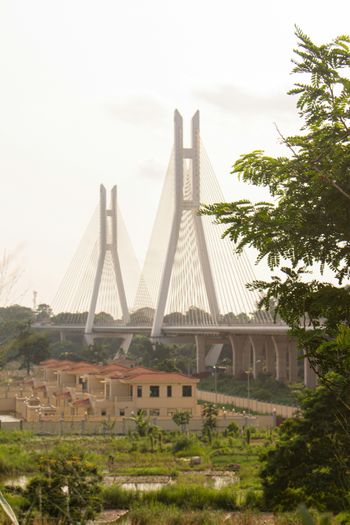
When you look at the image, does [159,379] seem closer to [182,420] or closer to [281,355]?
[182,420]

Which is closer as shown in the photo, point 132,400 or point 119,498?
point 119,498

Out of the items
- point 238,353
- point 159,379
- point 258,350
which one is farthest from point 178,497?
point 258,350

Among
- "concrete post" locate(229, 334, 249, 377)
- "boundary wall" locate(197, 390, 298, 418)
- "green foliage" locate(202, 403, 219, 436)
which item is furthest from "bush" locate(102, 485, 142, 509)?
"concrete post" locate(229, 334, 249, 377)

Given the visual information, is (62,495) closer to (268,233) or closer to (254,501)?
(254,501)

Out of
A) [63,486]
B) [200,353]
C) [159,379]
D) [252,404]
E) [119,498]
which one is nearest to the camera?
[63,486]

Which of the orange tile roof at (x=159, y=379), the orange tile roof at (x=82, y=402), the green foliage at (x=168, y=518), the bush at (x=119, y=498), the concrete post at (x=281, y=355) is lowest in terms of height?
the bush at (x=119, y=498)

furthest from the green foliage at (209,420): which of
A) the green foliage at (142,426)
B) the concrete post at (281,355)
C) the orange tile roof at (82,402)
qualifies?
the concrete post at (281,355)

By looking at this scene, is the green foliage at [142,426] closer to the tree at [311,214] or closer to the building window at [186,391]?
the building window at [186,391]

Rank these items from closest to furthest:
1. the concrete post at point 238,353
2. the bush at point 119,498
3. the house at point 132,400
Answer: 1. the bush at point 119,498
2. the house at point 132,400
3. the concrete post at point 238,353

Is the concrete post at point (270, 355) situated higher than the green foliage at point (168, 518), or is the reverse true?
the concrete post at point (270, 355)

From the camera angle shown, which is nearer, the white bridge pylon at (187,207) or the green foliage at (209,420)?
the green foliage at (209,420)

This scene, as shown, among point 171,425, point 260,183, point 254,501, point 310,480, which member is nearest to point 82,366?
point 171,425

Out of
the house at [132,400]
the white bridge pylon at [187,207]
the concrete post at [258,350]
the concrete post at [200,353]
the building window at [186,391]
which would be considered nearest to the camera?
the house at [132,400]

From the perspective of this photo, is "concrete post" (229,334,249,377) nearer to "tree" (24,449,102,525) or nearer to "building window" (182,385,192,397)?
"building window" (182,385,192,397)
